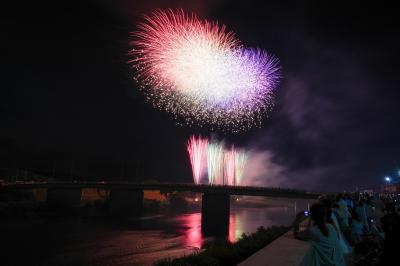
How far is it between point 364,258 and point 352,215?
4229 millimetres

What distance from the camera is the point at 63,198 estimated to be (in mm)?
117000

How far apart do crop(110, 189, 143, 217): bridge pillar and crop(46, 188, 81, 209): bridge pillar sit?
1216 cm

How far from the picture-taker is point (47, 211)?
109m

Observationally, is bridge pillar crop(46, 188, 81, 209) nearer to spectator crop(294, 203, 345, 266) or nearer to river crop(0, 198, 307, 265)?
river crop(0, 198, 307, 265)

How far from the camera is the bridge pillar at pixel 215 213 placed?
84688 millimetres

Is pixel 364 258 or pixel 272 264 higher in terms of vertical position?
pixel 364 258

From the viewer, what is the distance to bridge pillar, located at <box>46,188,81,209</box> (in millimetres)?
114625

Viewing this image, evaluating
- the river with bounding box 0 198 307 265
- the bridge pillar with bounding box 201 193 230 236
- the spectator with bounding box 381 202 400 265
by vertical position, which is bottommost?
the river with bounding box 0 198 307 265

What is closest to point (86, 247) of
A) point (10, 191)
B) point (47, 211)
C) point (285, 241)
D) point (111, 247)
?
point (111, 247)

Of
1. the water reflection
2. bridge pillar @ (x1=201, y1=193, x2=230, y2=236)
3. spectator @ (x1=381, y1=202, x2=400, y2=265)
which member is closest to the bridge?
bridge pillar @ (x1=201, y1=193, x2=230, y2=236)

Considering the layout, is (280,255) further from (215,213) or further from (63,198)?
(63,198)

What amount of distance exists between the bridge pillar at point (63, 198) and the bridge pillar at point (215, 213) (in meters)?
47.9

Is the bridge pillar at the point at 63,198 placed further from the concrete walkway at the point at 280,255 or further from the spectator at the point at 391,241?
the spectator at the point at 391,241

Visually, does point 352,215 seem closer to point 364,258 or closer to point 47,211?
point 364,258
